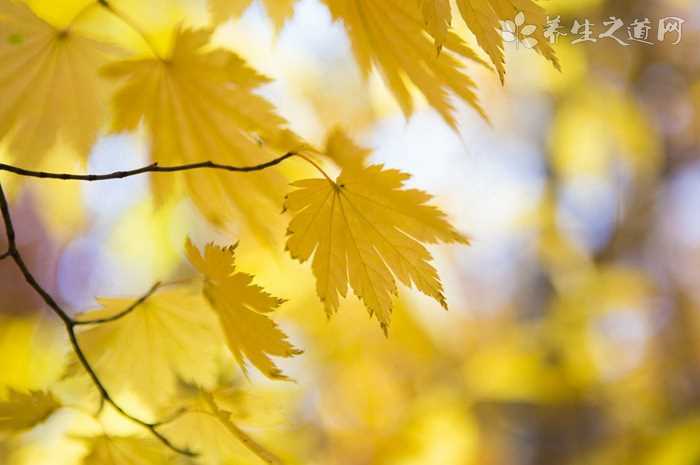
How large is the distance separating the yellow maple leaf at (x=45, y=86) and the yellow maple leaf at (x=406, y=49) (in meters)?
0.21

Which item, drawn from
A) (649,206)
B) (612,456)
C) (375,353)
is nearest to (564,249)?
(649,206)

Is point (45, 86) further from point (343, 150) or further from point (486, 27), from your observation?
point (486, 27)

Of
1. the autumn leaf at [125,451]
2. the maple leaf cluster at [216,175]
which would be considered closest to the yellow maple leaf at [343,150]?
the maple leaf cluster at [216,175]

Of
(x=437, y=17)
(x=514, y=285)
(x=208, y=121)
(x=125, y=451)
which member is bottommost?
(x=125, y=451)

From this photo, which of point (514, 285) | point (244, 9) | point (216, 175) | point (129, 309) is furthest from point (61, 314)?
point (514, 285)

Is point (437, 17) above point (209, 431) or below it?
above

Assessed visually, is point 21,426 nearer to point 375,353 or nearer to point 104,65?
point 104,65

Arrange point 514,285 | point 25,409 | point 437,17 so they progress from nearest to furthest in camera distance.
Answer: point 437,17, point 25,409, point 514,285

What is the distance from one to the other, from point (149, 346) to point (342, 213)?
21 centimetres

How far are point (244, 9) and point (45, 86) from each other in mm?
168

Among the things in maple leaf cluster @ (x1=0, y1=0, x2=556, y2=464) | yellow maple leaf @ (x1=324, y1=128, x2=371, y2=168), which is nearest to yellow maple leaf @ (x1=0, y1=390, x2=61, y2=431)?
maple leaf cluster @ (x1=0, y1=0, x2=556, y2=464)

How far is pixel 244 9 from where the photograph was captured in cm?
55

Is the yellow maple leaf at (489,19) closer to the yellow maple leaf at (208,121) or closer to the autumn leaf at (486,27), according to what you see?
the autumn leaf at (486,27)

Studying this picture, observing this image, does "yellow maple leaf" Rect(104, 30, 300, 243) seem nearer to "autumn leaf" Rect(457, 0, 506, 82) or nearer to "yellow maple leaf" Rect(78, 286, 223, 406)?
"yellow maple leaf" Rect(78, 286, 223, 406)
